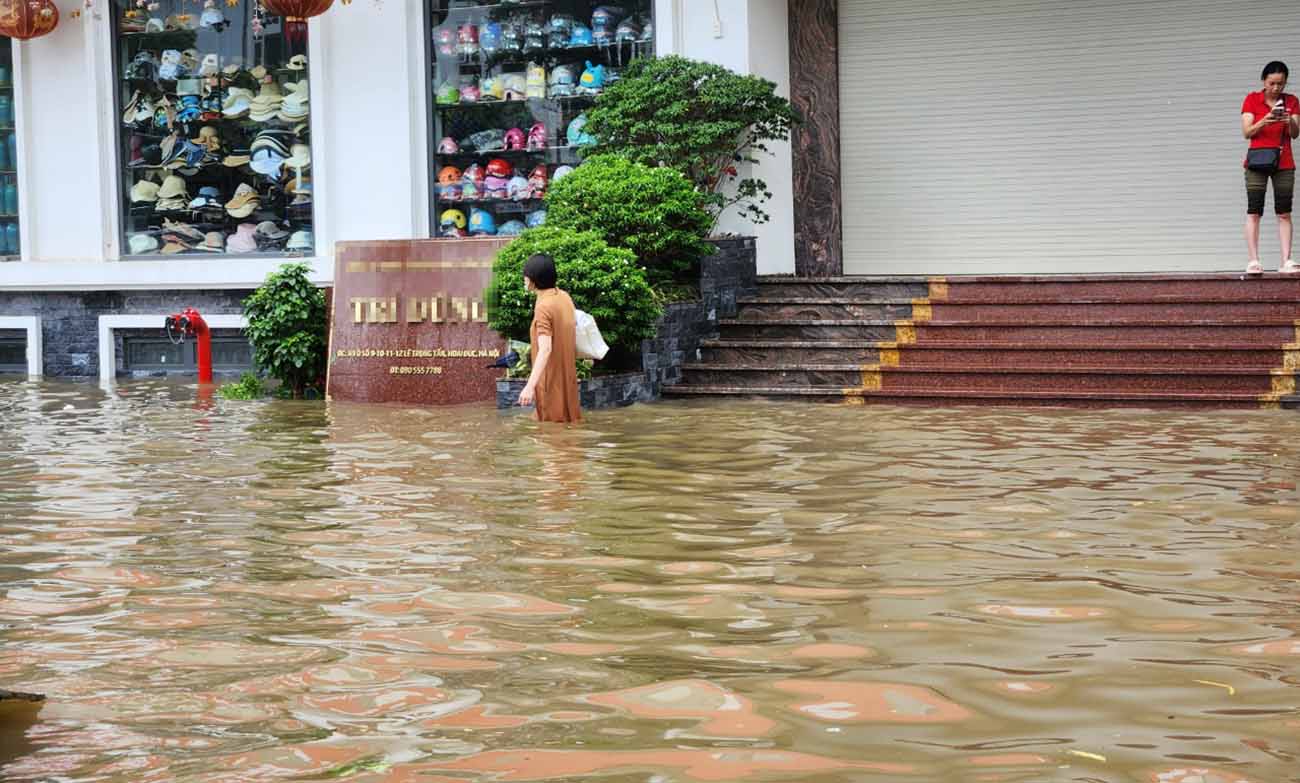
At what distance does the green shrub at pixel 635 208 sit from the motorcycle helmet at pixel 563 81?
92.0 inches

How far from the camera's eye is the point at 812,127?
660 inches

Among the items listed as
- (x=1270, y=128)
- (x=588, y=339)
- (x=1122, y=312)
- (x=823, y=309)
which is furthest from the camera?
(x=823, y=309)

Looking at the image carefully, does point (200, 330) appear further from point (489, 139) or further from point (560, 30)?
point (560, 30)

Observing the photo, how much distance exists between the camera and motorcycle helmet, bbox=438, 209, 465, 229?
17.0 meters

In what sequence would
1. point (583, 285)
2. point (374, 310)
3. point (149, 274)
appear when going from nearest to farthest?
point (583, 285) → point (374, 310) → point (149, 274)

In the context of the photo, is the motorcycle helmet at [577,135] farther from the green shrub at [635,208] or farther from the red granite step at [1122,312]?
the red granite step at [1122,312]

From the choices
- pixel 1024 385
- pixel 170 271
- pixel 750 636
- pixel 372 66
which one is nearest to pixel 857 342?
pixel 1024 385

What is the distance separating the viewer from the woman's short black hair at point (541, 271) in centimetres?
1165

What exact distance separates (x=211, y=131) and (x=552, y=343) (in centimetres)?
789

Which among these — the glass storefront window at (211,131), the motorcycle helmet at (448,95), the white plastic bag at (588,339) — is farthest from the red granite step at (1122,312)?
the glass storefront window at (211,131)

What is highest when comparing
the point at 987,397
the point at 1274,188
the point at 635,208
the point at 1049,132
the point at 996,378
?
the point at 1049,132

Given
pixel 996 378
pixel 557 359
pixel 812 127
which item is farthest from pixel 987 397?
pixel 812 127

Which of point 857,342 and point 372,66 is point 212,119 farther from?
point 857,342

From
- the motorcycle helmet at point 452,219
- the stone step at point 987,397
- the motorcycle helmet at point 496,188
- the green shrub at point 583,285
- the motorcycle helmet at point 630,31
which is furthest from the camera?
the motorcycle helmet at point 452,219
